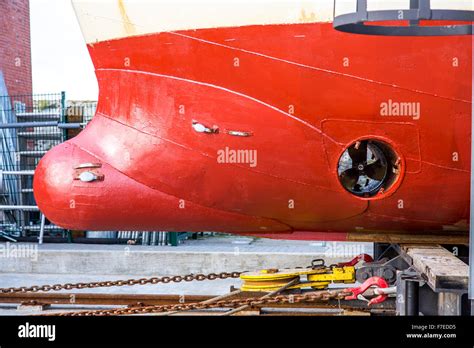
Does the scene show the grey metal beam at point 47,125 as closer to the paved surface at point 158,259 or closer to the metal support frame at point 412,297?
the paved surface at point 158,259

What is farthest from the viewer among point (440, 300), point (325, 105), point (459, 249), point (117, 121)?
point (459, 249)

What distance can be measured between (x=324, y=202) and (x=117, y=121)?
5.20 ft

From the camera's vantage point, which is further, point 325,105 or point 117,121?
point 117,121

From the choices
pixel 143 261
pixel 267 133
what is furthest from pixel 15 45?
pixel 267 133

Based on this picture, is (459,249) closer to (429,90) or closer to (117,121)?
(429,90)

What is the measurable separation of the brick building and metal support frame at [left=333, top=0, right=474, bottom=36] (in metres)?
9.28

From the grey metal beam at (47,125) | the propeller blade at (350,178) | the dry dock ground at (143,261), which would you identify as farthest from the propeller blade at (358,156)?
the grey metal beam at (47,125)

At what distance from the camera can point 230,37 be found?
13.2 ft

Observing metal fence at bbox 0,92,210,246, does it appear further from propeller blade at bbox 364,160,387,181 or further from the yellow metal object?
propeller blade at bbox 364,160,387,181

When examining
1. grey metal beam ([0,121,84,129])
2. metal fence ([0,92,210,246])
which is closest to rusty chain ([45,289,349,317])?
metal fence ([0,92,210,246])

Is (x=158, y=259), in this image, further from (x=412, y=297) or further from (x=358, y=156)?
(x=412, y=297)
